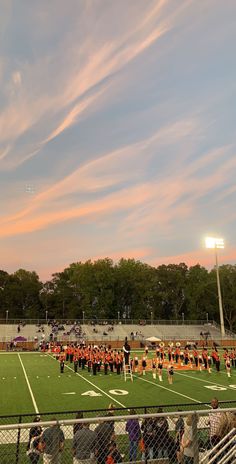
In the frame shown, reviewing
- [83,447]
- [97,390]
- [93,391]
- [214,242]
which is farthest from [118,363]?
[214,242]

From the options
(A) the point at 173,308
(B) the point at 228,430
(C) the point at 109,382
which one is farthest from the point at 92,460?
(A) the point at 173,308

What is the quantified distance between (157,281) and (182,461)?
95.3m

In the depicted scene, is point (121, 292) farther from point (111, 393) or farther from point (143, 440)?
point (143, 440)

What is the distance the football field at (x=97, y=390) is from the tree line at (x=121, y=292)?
64.1 meters

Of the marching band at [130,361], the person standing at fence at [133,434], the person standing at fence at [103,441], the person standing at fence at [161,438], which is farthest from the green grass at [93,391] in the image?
the person standing at fence at [103,441]

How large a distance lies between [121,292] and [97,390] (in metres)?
76.5

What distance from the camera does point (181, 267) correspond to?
101m

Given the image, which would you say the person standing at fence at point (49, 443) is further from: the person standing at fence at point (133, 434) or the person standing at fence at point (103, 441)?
the person standing at fence at point (133, 434)

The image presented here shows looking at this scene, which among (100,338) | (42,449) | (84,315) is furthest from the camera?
(84,315)

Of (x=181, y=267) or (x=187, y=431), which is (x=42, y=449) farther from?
(x=181, y=267)

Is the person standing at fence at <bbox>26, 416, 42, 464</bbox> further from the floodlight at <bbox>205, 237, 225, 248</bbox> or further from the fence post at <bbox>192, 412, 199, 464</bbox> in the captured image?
the floodlight at <bbox>205, 237, 225, 248</bbox>

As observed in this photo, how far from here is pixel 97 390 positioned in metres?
18.6

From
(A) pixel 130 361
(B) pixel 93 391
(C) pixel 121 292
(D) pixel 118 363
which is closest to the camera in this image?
(B) pixel 93 391

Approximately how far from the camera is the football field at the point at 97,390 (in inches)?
615
